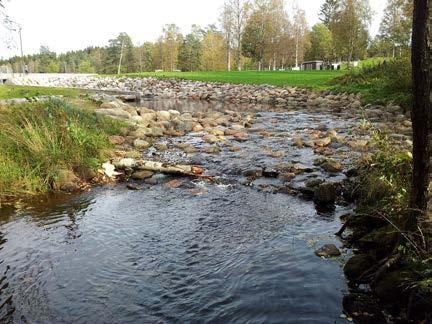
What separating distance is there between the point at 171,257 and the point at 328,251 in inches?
89.8

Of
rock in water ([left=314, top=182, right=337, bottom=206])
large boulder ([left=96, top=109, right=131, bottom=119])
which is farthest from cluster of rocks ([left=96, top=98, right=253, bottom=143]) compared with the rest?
rock in water ([left=314, top=182, right=337, bottom=206])

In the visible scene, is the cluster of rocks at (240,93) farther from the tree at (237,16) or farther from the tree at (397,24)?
the tree at (237,16)

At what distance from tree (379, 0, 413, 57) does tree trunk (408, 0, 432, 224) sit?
23267mm

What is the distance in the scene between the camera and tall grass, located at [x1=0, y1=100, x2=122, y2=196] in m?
8.88

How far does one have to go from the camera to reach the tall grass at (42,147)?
8.88 metres

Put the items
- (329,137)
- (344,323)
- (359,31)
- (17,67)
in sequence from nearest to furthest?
(344,323), (329,137), (359,31), (17,67)

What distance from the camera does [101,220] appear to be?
7359mm

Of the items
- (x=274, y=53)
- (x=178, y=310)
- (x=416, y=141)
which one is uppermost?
(x=274, y=53)

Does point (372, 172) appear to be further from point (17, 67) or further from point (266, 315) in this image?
point (17, 67)

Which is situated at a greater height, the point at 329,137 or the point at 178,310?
the point at 329,137

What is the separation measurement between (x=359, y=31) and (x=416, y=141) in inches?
→ 1677

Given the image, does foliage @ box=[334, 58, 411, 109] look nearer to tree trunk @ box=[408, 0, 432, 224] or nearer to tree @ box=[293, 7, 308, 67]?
tree trunk @ box=[408, 0, 432, 224]

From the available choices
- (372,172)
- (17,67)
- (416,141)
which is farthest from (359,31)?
(17,67)

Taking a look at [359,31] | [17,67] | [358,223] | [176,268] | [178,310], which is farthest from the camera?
[17,67]
